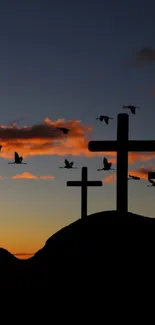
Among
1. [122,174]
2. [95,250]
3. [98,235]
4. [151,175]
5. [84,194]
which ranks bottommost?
[95,250]

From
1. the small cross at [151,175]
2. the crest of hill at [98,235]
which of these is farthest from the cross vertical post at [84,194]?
the crest of hill at [98,235]

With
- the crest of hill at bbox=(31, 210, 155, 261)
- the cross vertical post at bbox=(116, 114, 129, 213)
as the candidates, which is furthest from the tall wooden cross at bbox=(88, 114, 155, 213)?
the crest of hill at bbox=(31, 210, 155, 261)

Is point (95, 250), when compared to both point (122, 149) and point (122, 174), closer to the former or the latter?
point (122, 174)

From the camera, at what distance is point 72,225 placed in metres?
8.12

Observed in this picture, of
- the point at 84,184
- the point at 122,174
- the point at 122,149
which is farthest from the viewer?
the point at 84,184

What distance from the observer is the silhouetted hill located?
7.26 m

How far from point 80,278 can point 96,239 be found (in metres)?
0.53

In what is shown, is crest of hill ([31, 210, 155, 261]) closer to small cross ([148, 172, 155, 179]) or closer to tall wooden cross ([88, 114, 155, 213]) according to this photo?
tall wooden cross ([88, 114, 155, 213])

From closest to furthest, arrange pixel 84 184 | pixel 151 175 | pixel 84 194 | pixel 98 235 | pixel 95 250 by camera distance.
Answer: pixel 95 250 < pixel 98 235 < pixel 151 175 < pixel 84 194 < pixel 84 184

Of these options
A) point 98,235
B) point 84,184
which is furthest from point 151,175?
point 98,235

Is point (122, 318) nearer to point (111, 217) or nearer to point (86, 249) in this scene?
point (86, 249)

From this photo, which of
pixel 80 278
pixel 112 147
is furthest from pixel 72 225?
pixel 112 147

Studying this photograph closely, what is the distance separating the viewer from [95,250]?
24.4 feet

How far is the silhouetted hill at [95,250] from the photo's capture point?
23.8 feet
